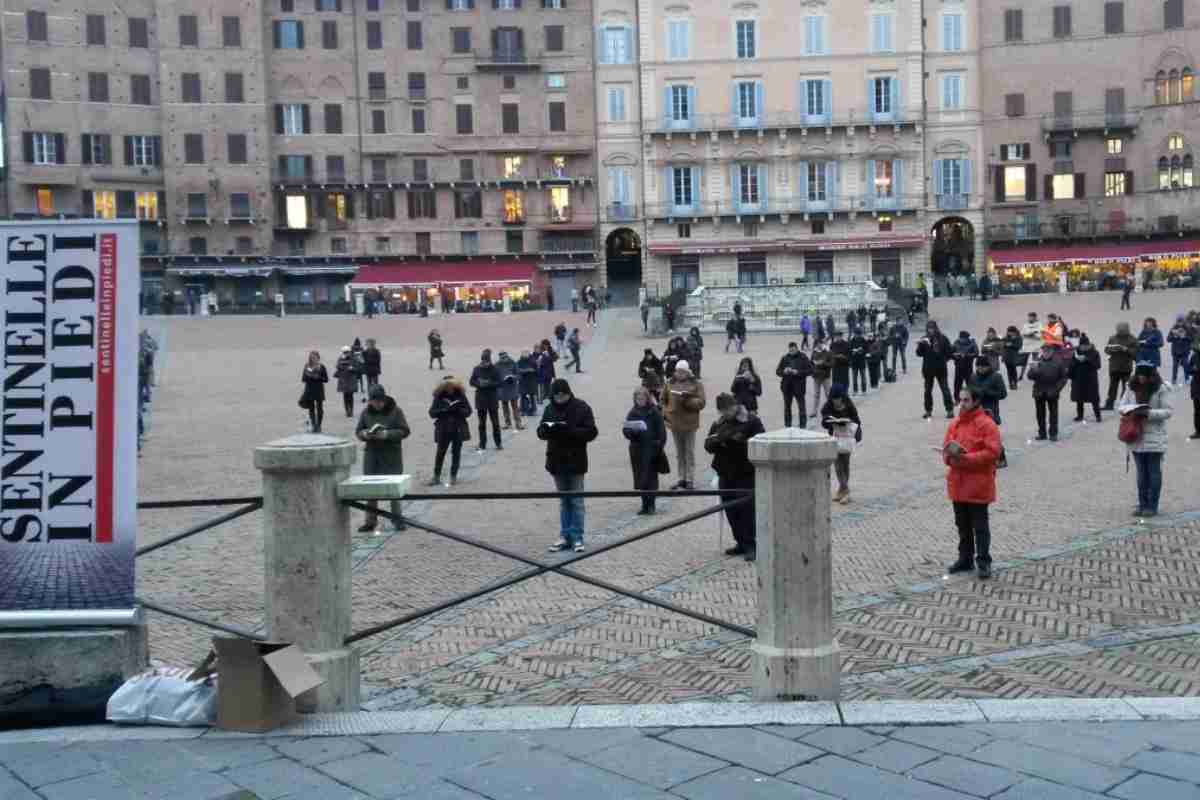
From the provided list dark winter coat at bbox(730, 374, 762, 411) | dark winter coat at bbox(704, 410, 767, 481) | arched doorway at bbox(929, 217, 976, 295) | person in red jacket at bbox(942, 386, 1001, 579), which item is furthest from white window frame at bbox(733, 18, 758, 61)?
person in red jacket at bbox(942, 386, 1001, 579)

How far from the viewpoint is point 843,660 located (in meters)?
7.41

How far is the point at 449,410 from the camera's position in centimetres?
1500

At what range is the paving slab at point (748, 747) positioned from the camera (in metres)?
4.62

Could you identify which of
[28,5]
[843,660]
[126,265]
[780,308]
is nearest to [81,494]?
[126,265]

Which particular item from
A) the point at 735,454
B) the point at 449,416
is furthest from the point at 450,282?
the point at 735,454

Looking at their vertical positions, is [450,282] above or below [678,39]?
below

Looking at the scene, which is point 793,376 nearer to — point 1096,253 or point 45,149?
point 1096,253

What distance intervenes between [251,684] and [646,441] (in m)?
8.09

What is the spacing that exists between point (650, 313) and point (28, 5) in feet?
98.1

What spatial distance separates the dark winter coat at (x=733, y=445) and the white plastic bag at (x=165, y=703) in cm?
609

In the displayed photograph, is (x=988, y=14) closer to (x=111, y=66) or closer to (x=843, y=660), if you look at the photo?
(x=111, y=66)

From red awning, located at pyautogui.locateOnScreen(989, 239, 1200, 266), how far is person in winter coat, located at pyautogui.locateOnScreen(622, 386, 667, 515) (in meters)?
49.9

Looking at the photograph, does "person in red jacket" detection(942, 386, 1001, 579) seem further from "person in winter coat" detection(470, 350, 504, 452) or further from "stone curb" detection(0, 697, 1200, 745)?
"person in winter coat" detection(470, 350, 504, 452)

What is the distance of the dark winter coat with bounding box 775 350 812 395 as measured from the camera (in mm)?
19938
